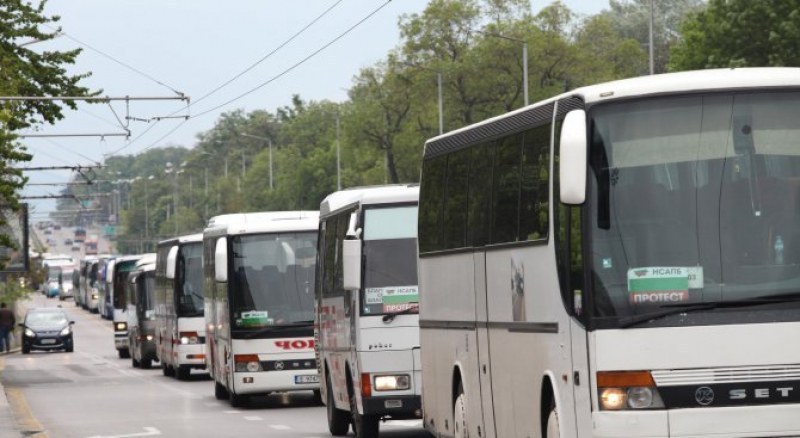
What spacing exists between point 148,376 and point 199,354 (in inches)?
203

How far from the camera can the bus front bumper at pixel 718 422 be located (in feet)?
36.3

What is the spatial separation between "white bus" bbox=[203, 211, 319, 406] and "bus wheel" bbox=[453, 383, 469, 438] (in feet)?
42.6

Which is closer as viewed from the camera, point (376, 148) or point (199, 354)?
point (199, 354)

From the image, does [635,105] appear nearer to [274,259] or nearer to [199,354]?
[274,259]

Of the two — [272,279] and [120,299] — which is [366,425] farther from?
[120,299]

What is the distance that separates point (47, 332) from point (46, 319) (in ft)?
3.81

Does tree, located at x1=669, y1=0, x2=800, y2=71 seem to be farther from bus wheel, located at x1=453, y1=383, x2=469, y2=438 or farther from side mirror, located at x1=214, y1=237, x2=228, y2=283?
bus wheel, located at x1=453, y1=383, x2=469, y2=438

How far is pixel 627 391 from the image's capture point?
11211 millimetres

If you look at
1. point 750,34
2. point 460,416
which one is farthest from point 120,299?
point 460,416

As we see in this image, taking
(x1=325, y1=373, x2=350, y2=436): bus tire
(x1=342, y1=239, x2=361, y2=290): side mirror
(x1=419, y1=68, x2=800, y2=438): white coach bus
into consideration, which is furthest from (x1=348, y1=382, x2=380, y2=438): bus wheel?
(x1=419, y1=68, x2=800, y2=438): white coach bus

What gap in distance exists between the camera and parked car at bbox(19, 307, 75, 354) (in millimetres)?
69812

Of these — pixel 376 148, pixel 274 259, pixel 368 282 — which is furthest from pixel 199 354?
pixel 376 148

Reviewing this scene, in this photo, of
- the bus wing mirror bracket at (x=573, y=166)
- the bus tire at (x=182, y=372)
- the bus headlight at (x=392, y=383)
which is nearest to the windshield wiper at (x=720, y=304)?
the bus wing mirror bracket at (x=573, y=166)

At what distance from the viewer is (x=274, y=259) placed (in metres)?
30.0
